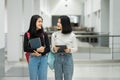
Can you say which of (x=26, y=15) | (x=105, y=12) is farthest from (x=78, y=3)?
(x=26, y=15)

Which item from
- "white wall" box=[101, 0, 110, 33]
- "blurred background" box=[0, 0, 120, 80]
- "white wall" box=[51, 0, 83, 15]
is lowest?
"blurred background" box=[0, 0, 120, 80]

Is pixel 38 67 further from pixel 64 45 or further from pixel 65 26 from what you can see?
pixel 65 26

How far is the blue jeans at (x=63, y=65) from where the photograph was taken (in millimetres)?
6227

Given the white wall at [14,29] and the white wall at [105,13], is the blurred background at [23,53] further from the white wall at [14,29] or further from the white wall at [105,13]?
the white wall at [105,13]

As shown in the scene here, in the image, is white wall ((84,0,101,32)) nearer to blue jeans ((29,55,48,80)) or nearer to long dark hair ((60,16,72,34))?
long dark hair ((60,16,72,34))

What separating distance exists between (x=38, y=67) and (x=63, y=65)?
0.49 metres

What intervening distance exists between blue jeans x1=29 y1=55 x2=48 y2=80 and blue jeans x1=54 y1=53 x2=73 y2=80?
24cm

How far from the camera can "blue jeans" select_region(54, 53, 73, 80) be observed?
20.4 ft

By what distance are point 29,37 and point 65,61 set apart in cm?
84

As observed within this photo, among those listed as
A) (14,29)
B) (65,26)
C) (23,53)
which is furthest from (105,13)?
(65,26)

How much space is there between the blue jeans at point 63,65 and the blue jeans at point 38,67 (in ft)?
0.79

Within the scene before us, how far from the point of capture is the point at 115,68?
42.0ft

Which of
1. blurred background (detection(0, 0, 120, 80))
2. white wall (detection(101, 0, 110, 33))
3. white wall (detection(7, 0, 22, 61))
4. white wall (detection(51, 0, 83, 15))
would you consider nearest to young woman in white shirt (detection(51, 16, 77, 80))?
blurred background (detection(0, 0, 120, 80))

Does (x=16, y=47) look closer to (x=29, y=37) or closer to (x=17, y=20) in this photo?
(x=17, y=20)
